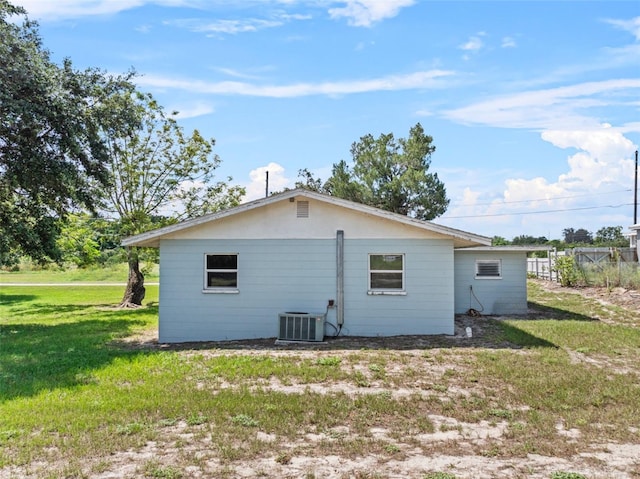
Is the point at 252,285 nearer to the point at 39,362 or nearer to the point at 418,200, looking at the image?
the point at 39,362

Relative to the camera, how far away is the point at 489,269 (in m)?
17.1

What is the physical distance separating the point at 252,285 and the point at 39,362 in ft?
15.5

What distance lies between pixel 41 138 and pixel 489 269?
46.2 ft

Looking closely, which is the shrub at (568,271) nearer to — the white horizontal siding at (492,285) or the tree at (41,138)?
the white horizontal siding at (492,285)

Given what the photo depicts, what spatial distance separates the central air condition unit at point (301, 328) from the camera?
1134 cm

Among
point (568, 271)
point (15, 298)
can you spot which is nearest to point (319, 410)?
point (568, 271)

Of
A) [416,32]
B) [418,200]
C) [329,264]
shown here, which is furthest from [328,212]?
[418,200]

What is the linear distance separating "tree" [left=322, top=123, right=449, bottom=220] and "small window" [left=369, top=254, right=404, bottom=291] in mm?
19401

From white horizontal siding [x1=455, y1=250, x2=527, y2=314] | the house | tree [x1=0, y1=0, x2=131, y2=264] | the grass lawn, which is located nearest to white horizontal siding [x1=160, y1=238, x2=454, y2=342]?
the house

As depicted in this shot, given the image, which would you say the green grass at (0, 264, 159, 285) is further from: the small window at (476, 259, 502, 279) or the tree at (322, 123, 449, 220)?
the small window at (476, 259, 502, 279)

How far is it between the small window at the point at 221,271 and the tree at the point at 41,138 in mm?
4472

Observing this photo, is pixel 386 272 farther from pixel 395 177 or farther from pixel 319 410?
pixel 395 177

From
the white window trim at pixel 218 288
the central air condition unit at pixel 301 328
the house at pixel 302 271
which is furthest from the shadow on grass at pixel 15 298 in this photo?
the central air condition unit at pixel 301 328

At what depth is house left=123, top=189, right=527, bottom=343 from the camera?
1199cm
